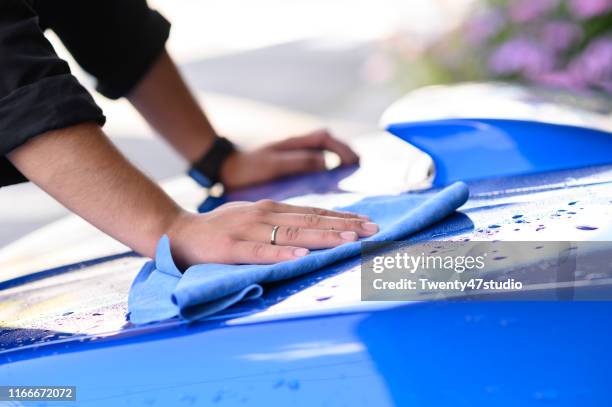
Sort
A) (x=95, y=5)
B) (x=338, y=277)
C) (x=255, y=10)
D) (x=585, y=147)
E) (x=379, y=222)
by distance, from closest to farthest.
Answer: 1. (x=338, y=277)
2. (x=379, y=222)
3. (x=585, y=147)
4. (x=95, y=5)
5. (x=255, y=10)

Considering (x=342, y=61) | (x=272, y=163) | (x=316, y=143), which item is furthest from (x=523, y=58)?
(x=342, y=61)

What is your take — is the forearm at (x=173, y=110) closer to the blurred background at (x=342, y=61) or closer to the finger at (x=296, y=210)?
the blurred background at (x=342, y=61)

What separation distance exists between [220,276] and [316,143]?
82 centimetres

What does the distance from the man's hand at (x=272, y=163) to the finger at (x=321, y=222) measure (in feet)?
1.83

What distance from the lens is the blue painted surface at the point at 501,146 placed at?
49.1 inches

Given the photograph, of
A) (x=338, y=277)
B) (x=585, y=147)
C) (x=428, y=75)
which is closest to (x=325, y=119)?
(x=428, y=75)

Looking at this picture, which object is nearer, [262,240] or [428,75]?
[262,240]

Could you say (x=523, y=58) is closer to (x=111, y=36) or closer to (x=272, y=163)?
(x=272, y=163)

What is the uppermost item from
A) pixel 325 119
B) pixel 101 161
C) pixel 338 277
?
pixel 101 161

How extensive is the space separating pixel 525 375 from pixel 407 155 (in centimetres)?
78

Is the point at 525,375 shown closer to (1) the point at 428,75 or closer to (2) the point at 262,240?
(2) the point at 262,240

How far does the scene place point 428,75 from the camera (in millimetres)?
3643

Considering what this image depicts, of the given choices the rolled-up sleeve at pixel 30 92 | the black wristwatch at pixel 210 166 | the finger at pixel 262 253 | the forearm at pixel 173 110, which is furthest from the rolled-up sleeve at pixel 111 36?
the finger at pixel 262 253

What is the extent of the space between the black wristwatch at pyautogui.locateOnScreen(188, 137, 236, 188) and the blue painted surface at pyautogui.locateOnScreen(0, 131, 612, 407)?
2.47 ft
